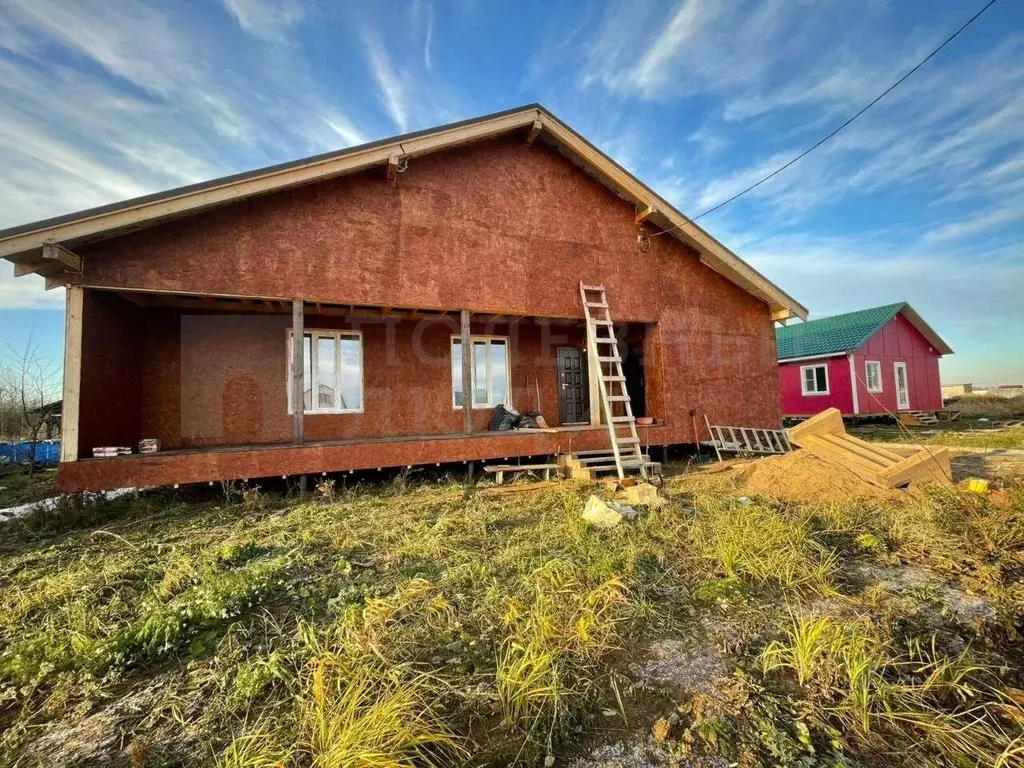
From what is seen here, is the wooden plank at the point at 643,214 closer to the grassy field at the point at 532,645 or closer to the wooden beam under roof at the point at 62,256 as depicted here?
the grassy field at the point at 532,645

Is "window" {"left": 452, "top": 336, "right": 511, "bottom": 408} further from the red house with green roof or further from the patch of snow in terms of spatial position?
the red house with green roof

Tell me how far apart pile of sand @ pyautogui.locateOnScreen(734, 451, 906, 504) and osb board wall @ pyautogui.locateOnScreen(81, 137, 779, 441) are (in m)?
2.90

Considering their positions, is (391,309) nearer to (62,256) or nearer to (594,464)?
(62,256)

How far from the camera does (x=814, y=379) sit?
1867cm

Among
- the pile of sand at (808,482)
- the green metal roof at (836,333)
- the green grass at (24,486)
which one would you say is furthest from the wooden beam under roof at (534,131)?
the green metal roof at (836,333)

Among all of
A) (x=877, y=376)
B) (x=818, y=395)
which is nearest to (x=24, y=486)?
(x=818, y=395)

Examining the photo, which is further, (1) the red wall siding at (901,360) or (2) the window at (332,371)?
(1) the red wall siding at (901,360)

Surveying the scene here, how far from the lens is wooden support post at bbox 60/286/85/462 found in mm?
5504

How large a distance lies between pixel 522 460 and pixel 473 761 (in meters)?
7.07

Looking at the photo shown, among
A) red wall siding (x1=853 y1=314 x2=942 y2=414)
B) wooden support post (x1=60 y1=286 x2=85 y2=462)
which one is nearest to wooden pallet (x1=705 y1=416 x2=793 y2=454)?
red wall siding (x1=853 y1=314 x2=942 y2=414)

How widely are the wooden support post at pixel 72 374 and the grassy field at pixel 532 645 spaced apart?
1318 millimetres

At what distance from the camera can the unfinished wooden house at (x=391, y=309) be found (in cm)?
597

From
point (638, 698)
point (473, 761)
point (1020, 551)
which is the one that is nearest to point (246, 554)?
point (473, 761)

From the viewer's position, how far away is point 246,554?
414 centimetres
